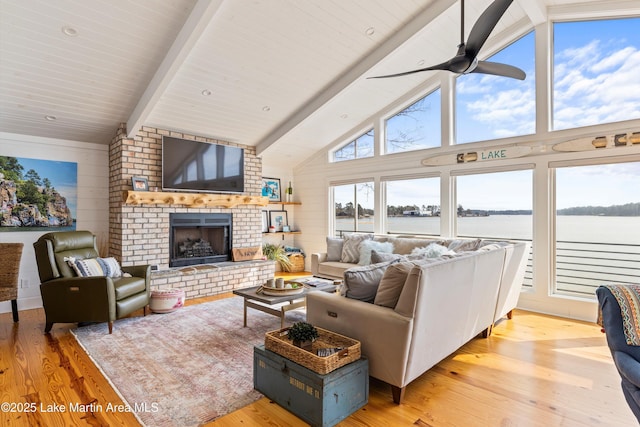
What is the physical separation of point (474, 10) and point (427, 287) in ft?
11.8

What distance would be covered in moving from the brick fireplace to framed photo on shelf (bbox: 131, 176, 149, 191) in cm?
7

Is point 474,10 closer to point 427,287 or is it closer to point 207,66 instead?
point 207,66

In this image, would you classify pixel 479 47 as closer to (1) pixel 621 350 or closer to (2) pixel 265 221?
(1) pixel 621 350

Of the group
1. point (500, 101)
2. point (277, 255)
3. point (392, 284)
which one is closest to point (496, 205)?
point (500, 101)

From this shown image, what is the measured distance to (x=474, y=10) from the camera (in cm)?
404

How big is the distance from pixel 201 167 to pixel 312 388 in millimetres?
4213

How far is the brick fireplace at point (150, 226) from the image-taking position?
15.4 ft

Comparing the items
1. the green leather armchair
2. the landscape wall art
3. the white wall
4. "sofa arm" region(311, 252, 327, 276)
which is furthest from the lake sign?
the landscape wall art

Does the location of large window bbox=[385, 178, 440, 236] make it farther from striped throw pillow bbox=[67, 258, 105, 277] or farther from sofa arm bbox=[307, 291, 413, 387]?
striped throw pillow bbox=[67, 258, 105, 277]

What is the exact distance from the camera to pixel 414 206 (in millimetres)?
5719

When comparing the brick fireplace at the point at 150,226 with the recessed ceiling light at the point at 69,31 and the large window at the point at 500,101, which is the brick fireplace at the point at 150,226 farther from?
the large window at the point at 500,101

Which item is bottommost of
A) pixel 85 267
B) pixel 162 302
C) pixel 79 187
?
pixel 162 302

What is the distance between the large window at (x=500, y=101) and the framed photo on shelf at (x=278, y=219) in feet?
12.6

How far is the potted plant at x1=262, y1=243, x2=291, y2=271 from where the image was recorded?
6.76 meters
